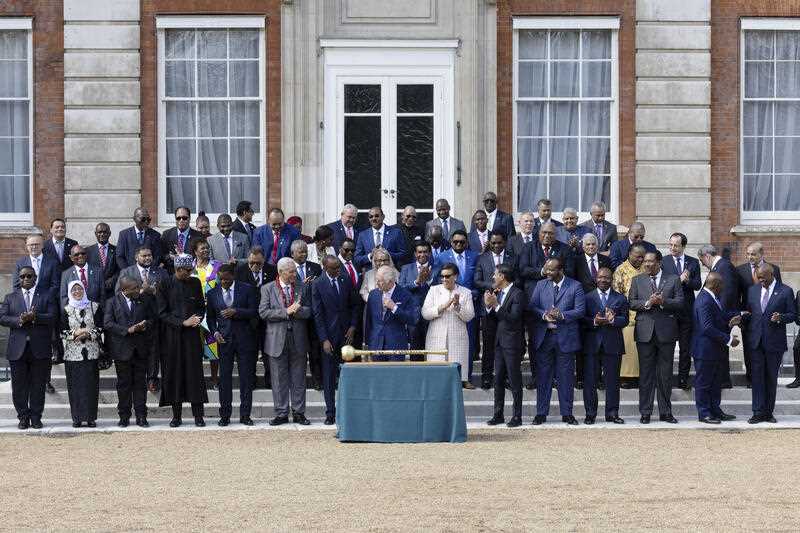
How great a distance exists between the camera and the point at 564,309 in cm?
1830

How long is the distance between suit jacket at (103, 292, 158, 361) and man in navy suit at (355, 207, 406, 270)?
2.68 meters

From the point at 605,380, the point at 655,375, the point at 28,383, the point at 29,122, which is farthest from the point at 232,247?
the point at 29,122

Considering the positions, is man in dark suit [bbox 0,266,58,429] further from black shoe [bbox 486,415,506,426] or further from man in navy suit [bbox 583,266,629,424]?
man in navy suit [bbox 583,266,629,424]

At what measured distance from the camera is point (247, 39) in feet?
78.4

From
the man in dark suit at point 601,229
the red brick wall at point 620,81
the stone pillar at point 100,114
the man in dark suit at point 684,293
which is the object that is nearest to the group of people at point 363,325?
the man in dark suit at point 684,293

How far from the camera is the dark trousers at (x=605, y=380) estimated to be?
18.3 metres

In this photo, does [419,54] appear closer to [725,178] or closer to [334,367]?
[725,178]

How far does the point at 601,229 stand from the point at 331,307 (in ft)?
12.9

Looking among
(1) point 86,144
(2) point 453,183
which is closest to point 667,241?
(2) point 453,183

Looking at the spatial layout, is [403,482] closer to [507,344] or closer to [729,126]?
[507,344]

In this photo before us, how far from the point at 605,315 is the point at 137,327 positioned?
512cm

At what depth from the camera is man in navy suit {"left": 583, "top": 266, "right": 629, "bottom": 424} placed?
18281mm

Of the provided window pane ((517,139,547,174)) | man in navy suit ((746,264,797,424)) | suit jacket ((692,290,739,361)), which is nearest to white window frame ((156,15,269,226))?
window pane ((517,139,547,174))

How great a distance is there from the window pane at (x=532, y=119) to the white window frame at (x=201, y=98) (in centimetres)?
372
